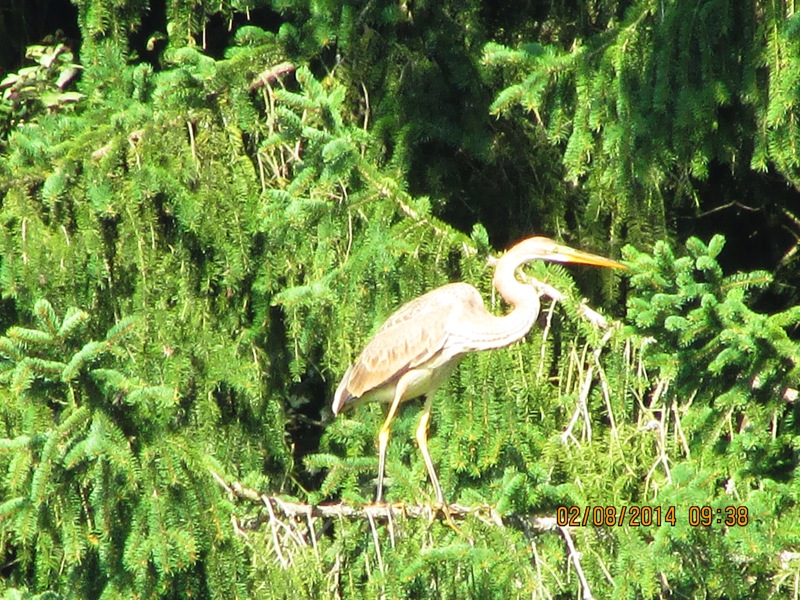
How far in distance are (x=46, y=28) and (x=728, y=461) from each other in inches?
138

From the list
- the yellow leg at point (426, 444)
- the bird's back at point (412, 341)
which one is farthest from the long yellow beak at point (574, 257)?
the yellow leg at point (426, 444)

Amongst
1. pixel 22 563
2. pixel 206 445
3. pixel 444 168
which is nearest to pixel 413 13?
pixel 444 168

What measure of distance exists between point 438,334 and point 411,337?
0.10 m

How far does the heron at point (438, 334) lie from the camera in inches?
171

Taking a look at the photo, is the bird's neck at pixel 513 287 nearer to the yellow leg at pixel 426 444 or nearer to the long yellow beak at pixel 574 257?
the long yellow beak at pixel 574 257

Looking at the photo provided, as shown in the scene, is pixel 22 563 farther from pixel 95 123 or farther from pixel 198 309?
pixel 95 123

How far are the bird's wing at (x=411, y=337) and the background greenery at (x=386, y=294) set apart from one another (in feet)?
0.27

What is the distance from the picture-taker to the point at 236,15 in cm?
512

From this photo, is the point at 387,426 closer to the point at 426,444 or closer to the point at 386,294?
the point at 426,444

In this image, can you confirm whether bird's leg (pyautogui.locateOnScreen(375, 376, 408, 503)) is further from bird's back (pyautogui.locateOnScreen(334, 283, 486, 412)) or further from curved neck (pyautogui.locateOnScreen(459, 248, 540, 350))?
curved neck (pyautogui.locateOnScreen(459, 248, 540, 350))
